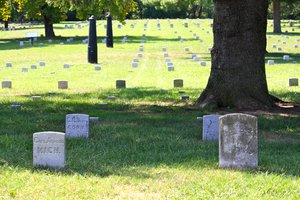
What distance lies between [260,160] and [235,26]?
5280 mm

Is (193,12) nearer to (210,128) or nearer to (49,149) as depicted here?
(210,128)

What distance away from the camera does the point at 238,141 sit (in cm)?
758

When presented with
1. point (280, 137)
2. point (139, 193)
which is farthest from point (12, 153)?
point (280, 137)

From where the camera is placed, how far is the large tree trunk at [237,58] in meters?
12.8

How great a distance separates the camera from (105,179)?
23.3ft

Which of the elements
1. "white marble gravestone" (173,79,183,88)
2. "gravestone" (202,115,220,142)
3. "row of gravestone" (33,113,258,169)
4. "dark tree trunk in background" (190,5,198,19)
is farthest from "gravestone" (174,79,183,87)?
"dark tree trunk in background" (190,5,198,19)

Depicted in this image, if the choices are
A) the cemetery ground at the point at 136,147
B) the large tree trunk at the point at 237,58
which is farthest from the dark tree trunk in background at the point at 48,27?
the large tree trunk at the point at 237,58

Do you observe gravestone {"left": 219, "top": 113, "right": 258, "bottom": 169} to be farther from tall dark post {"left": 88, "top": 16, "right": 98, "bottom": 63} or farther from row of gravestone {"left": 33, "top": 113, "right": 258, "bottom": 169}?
tall dark post {"left": 88, "top": 16, "right": 98, "bottom": 63}

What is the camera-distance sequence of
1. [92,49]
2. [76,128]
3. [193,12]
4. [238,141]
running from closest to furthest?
[238,141] < [76,128] < [92,49] < [193,12]

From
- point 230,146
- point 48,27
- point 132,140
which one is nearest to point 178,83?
point 132,140

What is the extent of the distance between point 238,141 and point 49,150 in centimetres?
223

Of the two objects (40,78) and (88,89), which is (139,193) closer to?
(88,89)

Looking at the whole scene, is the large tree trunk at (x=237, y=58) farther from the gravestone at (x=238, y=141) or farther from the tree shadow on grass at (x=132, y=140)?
the gravestone at (x=238, y=141)

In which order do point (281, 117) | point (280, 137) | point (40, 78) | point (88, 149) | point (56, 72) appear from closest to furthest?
Result: point (88, 149)
point (280, 137)
point (281, 117)
point (40, 78)
point (56, 72)
